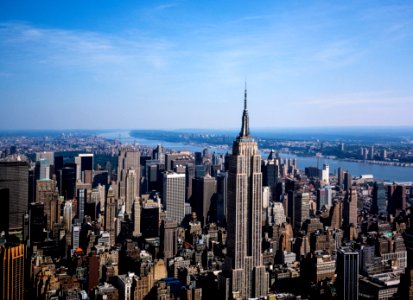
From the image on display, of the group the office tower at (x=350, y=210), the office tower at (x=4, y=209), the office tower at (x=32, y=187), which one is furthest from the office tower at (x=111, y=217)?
the office tower at (x=350, y=210)

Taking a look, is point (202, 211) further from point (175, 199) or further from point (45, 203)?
point (45, 203)

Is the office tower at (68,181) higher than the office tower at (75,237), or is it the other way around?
the office tower at (68,181)

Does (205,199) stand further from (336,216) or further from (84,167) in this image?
(84,167)

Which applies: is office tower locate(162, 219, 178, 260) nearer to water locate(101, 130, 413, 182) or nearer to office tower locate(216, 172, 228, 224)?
office tower locate(216, 172, 228, 224)

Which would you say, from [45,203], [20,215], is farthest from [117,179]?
[20,215]

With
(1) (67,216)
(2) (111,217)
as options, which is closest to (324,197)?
(2) (111,217)

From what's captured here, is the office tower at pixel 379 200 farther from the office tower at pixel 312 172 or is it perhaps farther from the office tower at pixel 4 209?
the office tower at pixel 4 209

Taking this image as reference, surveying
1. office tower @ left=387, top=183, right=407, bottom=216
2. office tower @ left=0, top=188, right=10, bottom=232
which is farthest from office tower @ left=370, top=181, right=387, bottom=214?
office tower @ left=0, top=188, right=10, bottom=232
